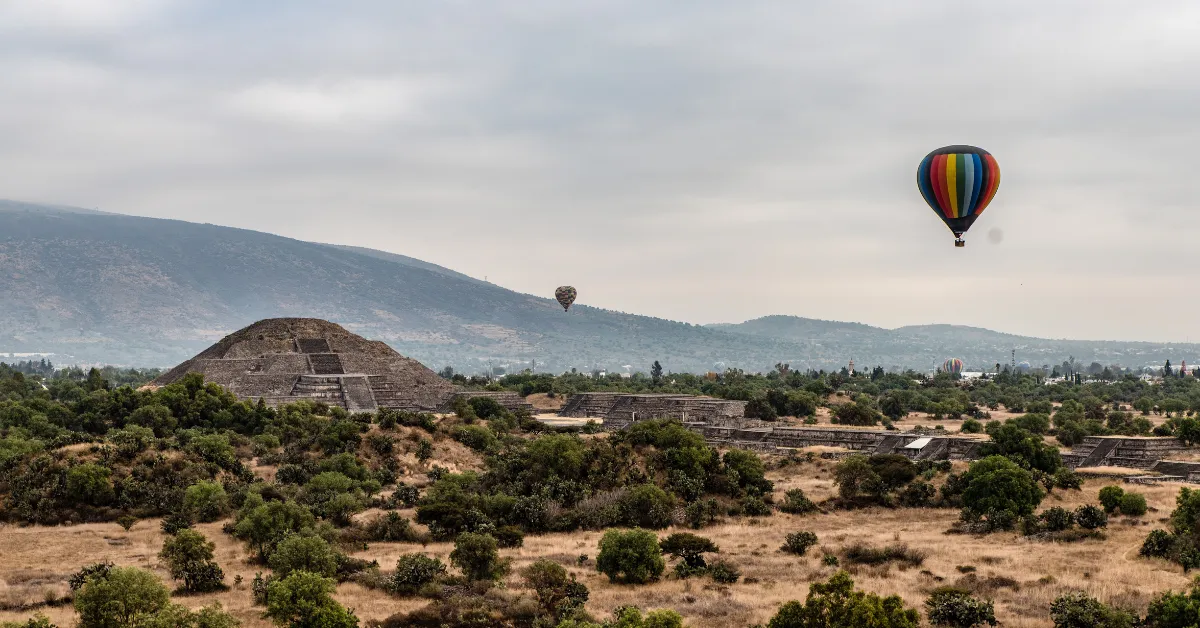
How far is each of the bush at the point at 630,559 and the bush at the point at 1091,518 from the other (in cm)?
2055

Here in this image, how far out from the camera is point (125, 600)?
1225 inches

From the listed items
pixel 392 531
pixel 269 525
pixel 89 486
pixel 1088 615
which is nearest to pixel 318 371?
pixel 89 486

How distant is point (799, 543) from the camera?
4509 cm

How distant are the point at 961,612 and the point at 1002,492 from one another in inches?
767

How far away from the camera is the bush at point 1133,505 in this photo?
165ft

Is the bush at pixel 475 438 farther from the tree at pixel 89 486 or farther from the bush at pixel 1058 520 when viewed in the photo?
the bush at pixel 1058 520

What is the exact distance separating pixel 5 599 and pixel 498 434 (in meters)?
43.8

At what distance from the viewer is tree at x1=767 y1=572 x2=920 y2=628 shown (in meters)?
29.0

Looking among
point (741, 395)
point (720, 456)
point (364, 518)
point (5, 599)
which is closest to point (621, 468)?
point (720, 456)

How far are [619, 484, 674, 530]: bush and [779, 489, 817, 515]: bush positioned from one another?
6.64 m

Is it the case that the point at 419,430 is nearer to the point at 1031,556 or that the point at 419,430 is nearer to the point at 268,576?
the point at 268,576

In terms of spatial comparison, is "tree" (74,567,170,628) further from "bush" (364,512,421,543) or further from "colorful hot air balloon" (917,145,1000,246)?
"colorful hot air balloon" (917,145,1000,246)

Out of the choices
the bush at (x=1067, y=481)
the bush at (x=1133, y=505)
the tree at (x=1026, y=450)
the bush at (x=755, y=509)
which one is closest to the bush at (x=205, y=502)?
the bush at (x=755, y=509)

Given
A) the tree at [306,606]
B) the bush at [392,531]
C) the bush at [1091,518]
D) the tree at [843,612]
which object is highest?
the bush at [1091,518]
